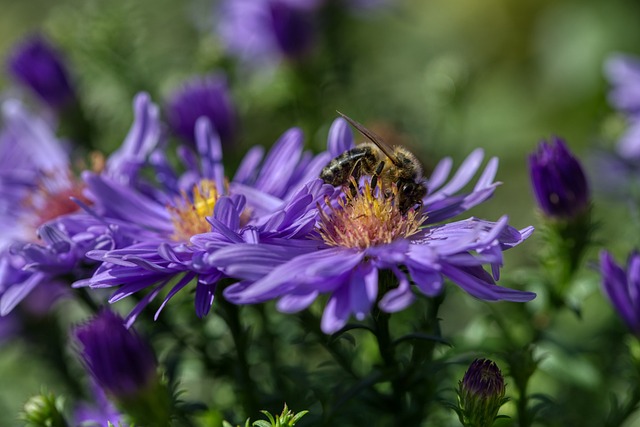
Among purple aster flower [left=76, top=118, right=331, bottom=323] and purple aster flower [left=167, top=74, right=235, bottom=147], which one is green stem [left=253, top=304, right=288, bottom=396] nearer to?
purple aster flower [left=76, top=118, right=331, bottom=323]

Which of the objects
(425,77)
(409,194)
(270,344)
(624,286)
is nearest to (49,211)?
(270,344)

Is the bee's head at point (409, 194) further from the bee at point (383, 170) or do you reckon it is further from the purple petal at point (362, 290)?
the purple petal at point (362, 290)

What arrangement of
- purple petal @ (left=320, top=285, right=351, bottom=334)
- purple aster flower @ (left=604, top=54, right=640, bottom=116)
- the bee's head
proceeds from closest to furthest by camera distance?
purple petal @ (left=320, top=285, right=351, bottom=334) → the bee's head → purple aster flower @ (left=604, top=54, right=640, bottom=116)

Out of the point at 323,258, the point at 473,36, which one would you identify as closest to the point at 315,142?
the point at 323,258

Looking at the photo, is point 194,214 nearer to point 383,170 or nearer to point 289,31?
point 383,170

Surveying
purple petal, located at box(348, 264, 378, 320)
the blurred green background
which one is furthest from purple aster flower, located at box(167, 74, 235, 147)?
purple petal, located at box(348, 264, 378, 320)

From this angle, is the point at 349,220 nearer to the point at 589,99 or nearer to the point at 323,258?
the point at 323,258
